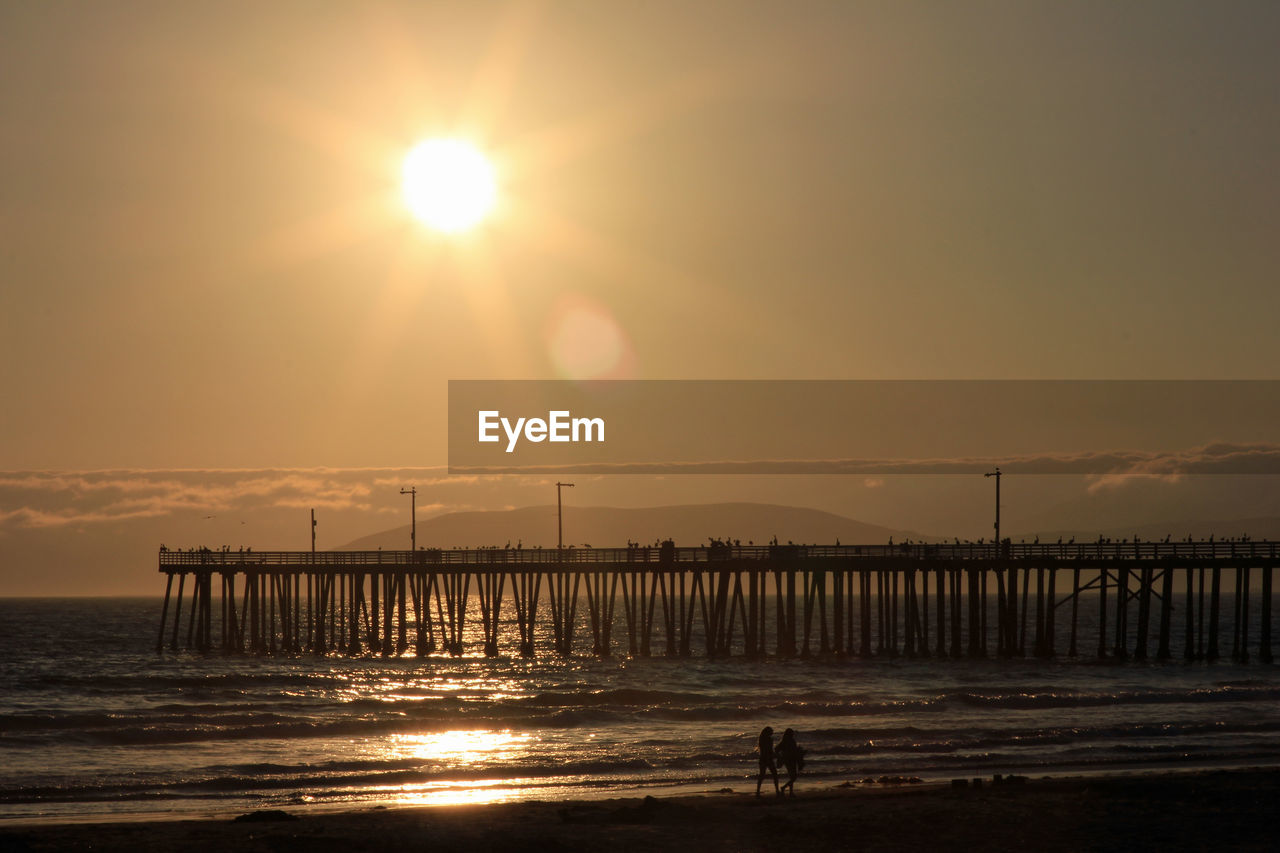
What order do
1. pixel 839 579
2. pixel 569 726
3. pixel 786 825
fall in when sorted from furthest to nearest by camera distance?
pixel 839 579
pixel 569 726
pixel 786 825

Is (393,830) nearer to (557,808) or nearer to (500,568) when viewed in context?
(557,808)

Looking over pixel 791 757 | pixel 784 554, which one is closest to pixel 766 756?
pixel 791 757

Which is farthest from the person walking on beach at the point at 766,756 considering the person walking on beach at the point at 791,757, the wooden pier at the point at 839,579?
the wooden pier at the point at 839,579

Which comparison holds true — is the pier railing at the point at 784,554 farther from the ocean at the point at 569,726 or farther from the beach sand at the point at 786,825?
the beach sand at the point at 786,825

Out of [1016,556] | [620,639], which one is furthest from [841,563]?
[620,639]

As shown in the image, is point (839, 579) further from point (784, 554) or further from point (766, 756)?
point (766, 756)

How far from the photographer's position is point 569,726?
1522 inches

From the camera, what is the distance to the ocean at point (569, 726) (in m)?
28.4

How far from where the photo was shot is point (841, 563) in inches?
2045

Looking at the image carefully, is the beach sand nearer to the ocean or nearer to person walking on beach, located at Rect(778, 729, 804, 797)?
person walking on beach, located at Rect(778, 729, 804, 797)

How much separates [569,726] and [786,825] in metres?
17.8

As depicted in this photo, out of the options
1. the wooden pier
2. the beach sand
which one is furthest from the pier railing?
the beach sand

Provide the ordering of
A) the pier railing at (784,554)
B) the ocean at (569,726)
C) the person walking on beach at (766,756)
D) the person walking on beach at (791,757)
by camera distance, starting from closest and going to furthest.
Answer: the person walking on beach at (766,756) < the person walking on beach at (791,757) < the ocean at (569,726) < the pier railing at (784,554)

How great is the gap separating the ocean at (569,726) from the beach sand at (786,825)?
2.51 meters
